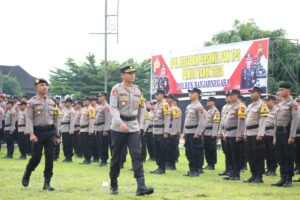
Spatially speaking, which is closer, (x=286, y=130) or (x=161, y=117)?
(x=286, y=130)

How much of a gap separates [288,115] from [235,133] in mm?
2046

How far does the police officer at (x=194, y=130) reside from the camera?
1495cm

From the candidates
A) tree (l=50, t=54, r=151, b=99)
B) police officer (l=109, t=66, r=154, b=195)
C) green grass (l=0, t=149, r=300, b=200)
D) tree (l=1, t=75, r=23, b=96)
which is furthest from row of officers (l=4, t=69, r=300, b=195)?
tree (l=1, t=75, r=23, b=96)

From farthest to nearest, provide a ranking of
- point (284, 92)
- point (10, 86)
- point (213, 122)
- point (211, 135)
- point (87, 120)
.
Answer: point (10, 86), point (87, 120), point (211, 135), point (213, 122), point (284, 92)

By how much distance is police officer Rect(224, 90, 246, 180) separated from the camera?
13.9 metres

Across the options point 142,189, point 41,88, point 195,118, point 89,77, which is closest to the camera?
point 142,189

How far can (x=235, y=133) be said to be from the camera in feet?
46.5

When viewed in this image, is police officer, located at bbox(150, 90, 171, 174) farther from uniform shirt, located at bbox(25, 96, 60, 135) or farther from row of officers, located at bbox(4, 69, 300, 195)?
uniform shirt, located at bbox(25, 96, 60, 135)

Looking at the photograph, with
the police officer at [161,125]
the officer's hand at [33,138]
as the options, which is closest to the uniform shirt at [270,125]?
the police officer at [161,125]

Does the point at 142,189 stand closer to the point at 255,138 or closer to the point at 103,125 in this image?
the point at 255,138

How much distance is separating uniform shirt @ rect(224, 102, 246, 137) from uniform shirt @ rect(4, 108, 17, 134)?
9513 mm

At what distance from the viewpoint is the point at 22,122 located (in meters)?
20.6

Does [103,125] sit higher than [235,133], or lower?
higher

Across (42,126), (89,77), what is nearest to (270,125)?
(42,126)
